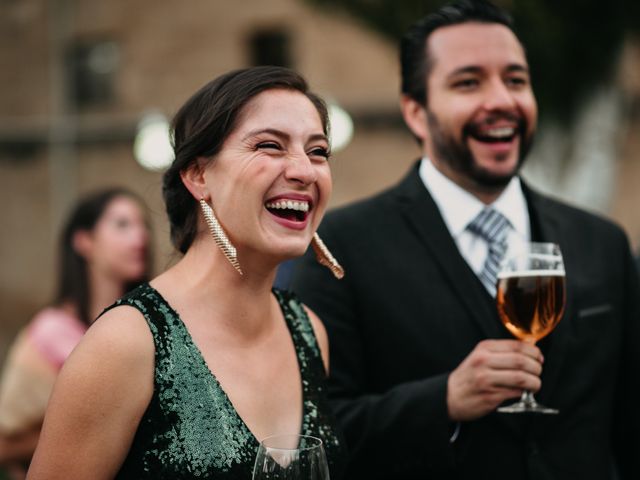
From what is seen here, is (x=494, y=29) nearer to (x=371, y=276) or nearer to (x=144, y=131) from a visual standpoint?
(x=371, y=276)

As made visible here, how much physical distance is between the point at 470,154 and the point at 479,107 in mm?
160

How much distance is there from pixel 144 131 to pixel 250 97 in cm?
1082

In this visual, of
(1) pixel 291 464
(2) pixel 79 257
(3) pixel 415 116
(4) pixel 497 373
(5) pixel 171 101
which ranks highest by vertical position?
(5) pixel 171 101

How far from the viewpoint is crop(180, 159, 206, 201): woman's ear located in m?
2.28

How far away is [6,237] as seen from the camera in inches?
817

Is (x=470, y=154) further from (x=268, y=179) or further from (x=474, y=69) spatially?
(x=268, y=179)

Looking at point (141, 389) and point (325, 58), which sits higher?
point (325, 58)

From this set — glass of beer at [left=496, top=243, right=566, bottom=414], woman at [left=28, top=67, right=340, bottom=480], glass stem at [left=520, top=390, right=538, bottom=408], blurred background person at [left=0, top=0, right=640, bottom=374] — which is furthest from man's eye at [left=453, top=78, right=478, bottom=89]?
blurred background person at [left=0, top=0, right=640, bottom=374]

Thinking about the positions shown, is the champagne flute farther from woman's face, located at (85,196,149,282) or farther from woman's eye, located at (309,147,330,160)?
woman's face, located at (85,196,149,282)

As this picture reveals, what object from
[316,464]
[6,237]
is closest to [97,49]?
[6,237]

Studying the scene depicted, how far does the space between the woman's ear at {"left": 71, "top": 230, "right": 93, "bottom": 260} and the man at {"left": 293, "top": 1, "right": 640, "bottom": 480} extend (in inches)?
91.7

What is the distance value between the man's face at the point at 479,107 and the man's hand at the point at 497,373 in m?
0.80

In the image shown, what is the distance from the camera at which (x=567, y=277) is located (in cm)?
318

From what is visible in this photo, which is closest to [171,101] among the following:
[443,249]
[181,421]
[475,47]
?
[475,47]
